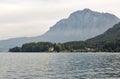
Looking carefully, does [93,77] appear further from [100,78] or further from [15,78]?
[15,78]

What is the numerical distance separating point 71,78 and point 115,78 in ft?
33.5

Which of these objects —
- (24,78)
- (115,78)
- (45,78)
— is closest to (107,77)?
(115,78)

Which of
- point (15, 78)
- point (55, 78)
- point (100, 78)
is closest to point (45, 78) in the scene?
point (55, 78)

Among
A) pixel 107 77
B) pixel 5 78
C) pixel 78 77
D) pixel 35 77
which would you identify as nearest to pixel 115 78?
pixel 107 77

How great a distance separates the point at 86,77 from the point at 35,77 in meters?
12.2

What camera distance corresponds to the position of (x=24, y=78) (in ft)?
253

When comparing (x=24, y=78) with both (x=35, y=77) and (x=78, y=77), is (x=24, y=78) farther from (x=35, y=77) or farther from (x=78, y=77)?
(x=78, y=77)

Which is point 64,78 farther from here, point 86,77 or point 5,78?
point 5,78

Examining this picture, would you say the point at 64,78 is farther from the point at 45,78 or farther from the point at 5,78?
the point at 5,78

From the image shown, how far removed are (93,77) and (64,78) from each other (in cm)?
715

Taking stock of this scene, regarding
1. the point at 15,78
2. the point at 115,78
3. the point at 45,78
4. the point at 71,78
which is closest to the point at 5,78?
the point at 15,78

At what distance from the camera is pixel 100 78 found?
7725 centimetres

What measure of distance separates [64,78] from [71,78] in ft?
5.35

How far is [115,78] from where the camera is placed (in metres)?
77.2
